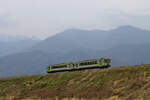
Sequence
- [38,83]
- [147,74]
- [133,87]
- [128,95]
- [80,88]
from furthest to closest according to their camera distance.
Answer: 1. [38,83]
2. [80,88]
3. [147,74]
4. [133,87]
5. [128,95]

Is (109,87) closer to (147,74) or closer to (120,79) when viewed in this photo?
(120,79)

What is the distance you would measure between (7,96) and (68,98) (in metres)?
15.0

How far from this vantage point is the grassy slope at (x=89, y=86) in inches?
1204

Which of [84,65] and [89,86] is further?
[84,65]

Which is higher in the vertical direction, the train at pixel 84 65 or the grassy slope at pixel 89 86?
the train at pixel 84 65

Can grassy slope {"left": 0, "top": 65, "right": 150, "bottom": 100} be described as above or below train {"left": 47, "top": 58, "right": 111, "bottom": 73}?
below

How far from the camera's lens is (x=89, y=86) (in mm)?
37125

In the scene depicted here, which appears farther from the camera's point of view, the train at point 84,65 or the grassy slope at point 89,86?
the train at point 84,65

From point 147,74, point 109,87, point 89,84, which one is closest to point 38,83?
point 89,84

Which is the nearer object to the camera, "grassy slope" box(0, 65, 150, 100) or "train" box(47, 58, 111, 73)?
"grassy slope" box(0, 65, 150, 100)

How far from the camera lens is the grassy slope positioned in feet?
100

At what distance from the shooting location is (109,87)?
3369 centimetres

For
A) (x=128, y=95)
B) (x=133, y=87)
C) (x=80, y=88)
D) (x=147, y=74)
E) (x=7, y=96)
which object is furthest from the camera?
(x=7, y=96)

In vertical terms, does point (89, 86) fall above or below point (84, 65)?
below
